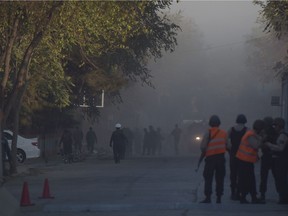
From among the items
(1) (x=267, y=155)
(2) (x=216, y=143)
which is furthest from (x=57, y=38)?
(1) (x=267, y=155)

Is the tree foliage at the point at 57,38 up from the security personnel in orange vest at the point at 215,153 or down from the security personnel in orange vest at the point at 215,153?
up

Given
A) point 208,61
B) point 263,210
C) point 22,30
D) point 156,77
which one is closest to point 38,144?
point 22,30

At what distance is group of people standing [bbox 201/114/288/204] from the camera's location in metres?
16.6

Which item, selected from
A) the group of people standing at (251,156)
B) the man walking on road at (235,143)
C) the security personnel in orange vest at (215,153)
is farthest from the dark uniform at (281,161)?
the security personnel in orange vest at (215,153)

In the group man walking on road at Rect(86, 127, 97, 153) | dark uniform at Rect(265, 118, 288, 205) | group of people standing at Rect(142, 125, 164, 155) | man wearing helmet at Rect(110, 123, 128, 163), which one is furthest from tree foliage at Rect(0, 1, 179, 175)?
group of people standing at Rect(142, 125, 164, 155)

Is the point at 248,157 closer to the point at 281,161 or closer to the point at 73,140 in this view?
the point at 281,161

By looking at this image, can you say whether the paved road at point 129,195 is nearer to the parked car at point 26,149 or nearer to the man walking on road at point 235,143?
the man walking on road at point 235,143

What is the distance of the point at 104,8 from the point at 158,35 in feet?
46.3

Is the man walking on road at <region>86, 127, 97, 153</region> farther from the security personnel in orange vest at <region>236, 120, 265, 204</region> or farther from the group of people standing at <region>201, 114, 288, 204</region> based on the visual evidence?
the security personnel in orange vest at <region>236, 120, 265, 204</region>

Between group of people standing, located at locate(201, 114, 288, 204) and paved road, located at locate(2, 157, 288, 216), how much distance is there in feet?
1.07

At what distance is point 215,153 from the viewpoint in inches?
664

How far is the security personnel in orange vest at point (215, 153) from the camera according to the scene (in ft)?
55.3

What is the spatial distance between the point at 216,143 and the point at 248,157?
70cm

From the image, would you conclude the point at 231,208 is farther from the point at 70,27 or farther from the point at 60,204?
the point at 70,27
